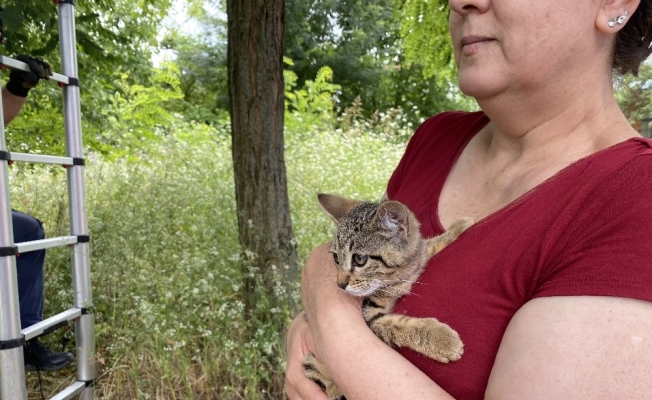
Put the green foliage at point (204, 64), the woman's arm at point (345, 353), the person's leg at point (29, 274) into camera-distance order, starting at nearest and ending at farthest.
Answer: the woman's arm at point (345, 353) → the person's leg at point (29, 274) → the green foliage at point (204, 64)

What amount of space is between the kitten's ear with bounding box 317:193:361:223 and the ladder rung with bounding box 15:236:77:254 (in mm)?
1716

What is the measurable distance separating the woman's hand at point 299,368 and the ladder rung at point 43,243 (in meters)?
1.81

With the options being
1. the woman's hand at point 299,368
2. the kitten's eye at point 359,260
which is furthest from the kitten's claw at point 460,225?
the woman's hand at point 299,368

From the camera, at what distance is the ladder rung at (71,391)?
2.85 m

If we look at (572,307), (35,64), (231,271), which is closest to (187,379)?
(231,271)

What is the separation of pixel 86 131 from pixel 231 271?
2105 mm

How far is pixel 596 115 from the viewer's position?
1.27 meters

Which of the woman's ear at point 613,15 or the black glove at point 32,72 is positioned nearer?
the woman's ear at point 613,15

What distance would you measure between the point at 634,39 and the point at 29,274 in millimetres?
3393

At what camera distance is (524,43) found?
117 cm

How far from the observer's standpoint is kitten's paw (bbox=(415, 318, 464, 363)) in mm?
1127

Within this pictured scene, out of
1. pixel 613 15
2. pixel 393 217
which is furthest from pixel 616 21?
pixel 393 217

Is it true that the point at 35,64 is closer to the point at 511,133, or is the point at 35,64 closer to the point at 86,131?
the point at 86,131

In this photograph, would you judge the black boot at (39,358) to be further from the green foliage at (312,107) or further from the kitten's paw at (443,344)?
the green foliage at (312,107)
